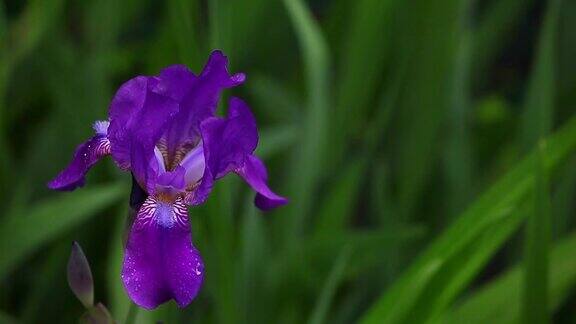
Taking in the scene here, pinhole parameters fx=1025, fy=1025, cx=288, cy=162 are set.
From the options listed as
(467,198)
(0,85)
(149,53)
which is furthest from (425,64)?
(0,85)

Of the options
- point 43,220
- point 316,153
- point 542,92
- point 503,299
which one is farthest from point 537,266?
point 43,220

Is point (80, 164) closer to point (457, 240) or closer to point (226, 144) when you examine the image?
point (226, 144)

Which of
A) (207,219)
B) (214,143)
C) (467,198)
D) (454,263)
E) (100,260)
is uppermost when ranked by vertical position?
(214,143)

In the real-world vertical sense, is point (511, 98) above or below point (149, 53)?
below

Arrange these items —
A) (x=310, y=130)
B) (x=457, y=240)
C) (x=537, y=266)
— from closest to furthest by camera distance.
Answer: (x=457, y=240)
(x=537, y=266)
(x=310, y=130)

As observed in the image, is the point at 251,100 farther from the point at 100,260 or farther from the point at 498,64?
the point at 498,64

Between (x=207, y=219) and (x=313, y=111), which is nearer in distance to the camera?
(x=207, y=219)

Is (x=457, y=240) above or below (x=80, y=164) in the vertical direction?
below
